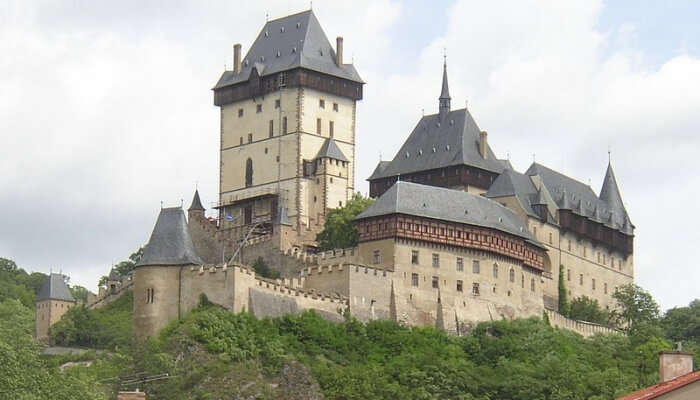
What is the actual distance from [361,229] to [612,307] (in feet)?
71.3

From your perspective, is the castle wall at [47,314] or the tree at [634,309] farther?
the tree at [634,309]

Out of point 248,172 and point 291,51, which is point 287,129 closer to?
point 248,172

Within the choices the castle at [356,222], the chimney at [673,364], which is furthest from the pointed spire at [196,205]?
the chimney at [673,364]

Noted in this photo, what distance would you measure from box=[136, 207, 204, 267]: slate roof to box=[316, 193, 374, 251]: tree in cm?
934

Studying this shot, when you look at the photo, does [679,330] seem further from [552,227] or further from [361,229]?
[361,229]

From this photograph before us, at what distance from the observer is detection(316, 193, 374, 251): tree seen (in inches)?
3723

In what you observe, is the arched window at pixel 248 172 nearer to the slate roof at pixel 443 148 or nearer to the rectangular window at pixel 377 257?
the slate roof at pixel 443 148

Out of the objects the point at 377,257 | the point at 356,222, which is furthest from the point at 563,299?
the point at 377,257

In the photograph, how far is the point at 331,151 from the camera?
101000 millimetres

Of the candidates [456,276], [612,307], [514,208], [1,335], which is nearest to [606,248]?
[612,307]

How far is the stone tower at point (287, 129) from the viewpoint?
100 meters

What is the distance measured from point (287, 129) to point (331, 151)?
2667 mm

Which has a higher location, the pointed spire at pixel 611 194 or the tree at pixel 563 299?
the pointed spire at pixel 611 194

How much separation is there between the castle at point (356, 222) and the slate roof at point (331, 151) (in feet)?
0.31
